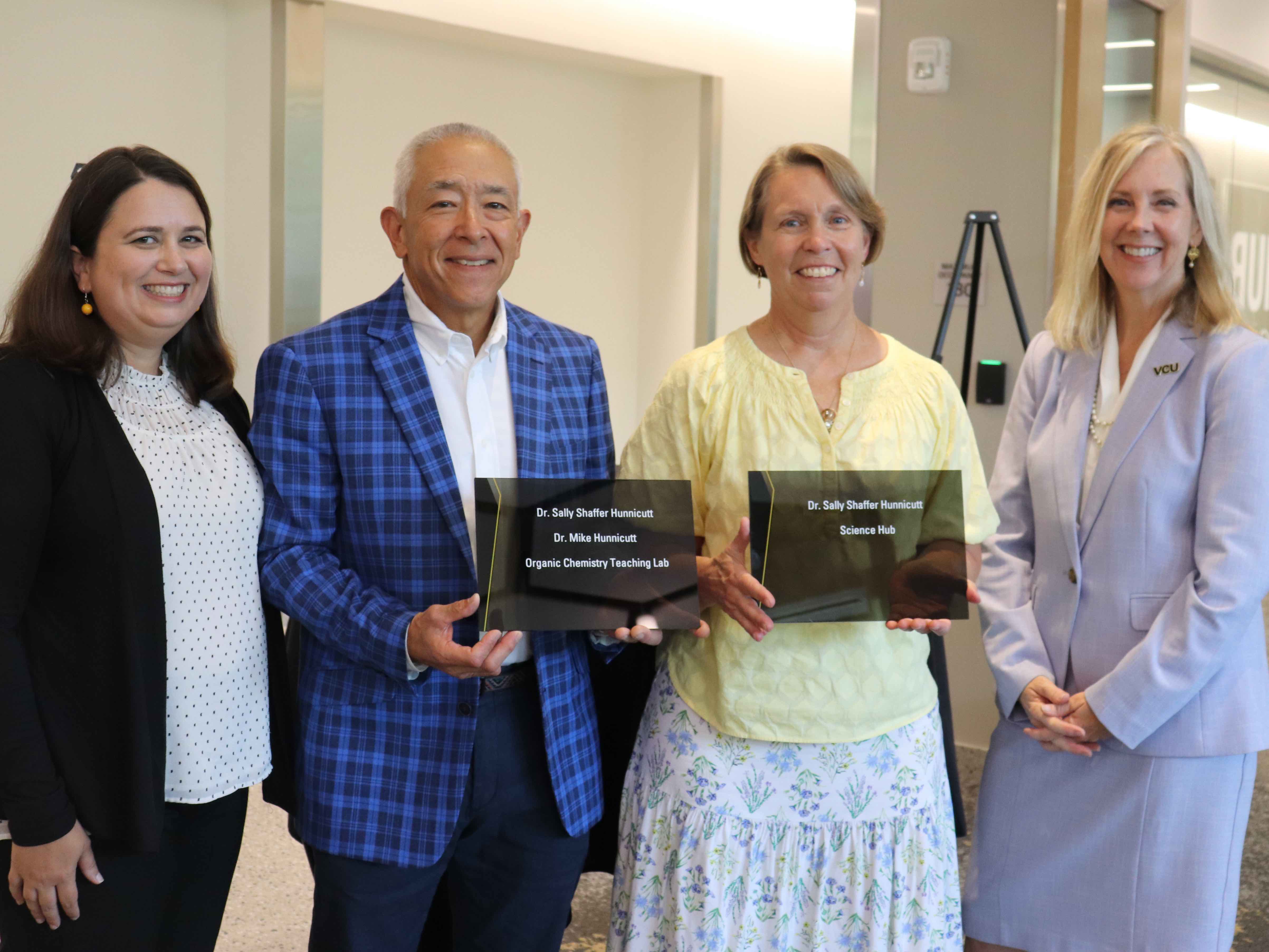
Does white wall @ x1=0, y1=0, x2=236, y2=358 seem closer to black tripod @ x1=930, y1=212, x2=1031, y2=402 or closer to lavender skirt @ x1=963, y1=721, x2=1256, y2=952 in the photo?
black tripod @ x1=930, y1=212, x2=1031, y2=402

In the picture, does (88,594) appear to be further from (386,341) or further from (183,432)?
(386,341)

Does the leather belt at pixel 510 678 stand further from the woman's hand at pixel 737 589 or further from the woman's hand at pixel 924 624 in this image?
the woman's hand at pixel 924 624

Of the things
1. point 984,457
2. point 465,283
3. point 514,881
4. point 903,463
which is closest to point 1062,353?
point 903,463

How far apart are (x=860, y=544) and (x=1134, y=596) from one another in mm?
568

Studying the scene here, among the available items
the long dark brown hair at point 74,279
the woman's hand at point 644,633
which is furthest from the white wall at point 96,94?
the woman's hand at point 644,633

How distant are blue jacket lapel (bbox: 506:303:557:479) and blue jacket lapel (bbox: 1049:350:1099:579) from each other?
3.01 feet

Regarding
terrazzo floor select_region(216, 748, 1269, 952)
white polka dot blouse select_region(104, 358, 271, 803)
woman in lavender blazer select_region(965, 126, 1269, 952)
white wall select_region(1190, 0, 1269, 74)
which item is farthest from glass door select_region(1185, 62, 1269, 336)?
white polka dot blouse select_region(104, 358, 271, 803)

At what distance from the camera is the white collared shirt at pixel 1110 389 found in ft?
7.06

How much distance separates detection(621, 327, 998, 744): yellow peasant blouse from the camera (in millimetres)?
1932

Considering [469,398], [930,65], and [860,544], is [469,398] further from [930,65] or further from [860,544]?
[930,65]

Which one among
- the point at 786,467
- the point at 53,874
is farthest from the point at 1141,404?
the point at 53,874

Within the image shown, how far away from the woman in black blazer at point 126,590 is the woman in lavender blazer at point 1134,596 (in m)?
1.33

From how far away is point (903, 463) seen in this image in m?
1.98

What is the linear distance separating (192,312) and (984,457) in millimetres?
3069
